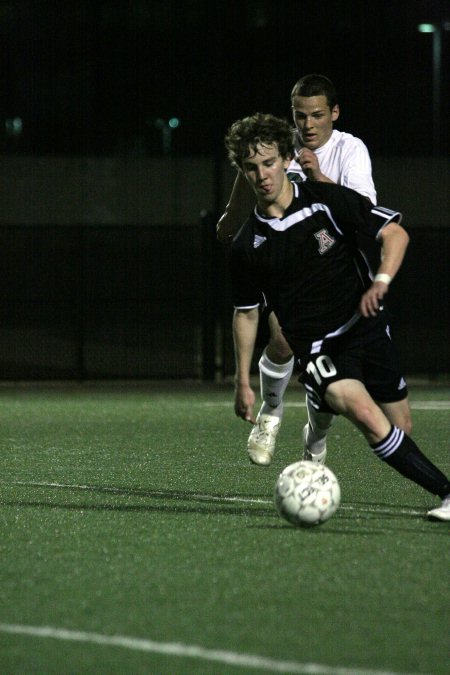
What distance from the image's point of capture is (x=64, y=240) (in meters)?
18.8

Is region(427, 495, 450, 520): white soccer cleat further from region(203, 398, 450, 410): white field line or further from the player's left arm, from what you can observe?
region(203, 398, 450, 410): white field line

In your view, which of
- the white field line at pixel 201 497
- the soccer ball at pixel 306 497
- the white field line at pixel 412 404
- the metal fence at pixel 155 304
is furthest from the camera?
the metal fence at pixel 155 304

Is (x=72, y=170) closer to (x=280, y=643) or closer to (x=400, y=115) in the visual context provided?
(x=400, y=115)

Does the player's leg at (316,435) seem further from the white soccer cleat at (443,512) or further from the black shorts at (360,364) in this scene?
the white soccer cleat at (443,512)

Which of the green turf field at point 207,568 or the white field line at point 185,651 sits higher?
the white field line at point 185,651

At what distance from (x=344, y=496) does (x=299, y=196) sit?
1939 mm

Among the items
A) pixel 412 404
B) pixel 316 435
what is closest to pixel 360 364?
pixel 316 435

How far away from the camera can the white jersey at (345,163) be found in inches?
308

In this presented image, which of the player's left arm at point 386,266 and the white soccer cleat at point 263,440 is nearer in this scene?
the player's left arm at point 386,266

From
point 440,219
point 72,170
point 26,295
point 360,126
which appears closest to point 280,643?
point 26,295

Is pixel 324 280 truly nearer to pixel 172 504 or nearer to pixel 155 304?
pixel 172 504

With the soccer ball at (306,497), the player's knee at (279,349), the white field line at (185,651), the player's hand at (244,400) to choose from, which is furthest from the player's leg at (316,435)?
the white field line at (185,651)

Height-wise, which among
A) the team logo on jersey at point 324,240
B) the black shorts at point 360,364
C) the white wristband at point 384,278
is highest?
the team logo on jersey at point 324,240

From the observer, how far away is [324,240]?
22.2 feet
